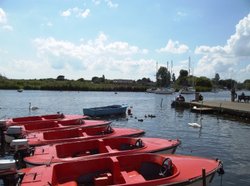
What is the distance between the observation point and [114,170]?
12047mm

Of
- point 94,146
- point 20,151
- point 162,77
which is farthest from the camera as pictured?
point 162,77

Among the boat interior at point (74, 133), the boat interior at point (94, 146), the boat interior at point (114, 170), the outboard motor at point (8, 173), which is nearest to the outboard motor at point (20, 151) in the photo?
the boat interior at point (94, 146)

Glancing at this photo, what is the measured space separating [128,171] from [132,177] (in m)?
1.02

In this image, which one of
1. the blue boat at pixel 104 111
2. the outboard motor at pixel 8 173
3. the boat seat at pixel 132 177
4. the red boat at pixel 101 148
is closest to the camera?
the outboard motor at pixel 8 173

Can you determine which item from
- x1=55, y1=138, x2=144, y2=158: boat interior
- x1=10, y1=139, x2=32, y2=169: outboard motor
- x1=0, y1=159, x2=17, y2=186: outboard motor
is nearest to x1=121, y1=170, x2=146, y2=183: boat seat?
x1=55, y1=138, x2=144, y2=158: boat interior

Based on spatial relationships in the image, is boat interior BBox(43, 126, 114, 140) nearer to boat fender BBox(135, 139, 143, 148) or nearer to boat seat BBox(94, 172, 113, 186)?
boat fender BBox(135, 139, 143, 148)

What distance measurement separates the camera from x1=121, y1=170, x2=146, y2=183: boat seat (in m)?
11.0

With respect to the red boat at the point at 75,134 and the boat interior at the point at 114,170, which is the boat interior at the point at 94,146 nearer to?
the red boat at the point at 75,134

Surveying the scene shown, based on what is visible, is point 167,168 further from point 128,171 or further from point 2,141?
point 2,141

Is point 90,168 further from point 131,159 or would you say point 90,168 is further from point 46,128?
point 46,128

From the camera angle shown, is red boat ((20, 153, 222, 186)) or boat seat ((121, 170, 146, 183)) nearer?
red boat ((20, 153, 222, 186))

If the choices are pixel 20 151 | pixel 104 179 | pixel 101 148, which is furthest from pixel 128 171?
pixel 20 151

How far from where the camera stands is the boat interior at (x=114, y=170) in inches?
Result: 458

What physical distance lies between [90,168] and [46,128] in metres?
11.5
